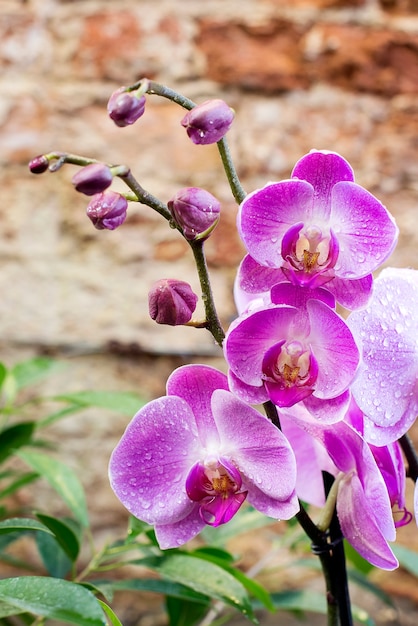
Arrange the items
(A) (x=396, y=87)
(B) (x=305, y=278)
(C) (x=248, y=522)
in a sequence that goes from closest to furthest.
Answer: (B) (x=305, y=278) < (C) (x=248, y=522) < (A) (x=396, y=87)

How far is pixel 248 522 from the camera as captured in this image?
0.83 m

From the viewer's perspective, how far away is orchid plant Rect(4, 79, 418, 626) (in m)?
0.39

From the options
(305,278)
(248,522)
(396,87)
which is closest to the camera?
(305,278)

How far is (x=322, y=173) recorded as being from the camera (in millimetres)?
415

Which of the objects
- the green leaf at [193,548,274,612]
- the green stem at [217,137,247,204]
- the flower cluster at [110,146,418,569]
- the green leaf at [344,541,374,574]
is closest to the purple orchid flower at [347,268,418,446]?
the flower cluster at [110,146,418,569]

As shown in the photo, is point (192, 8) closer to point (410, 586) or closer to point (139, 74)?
point (139, 74)

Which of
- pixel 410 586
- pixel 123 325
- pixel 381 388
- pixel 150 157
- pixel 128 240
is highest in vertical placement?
pixel 381 388

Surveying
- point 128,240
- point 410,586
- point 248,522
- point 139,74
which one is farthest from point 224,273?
point 410,586

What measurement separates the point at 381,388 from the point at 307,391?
75 mm

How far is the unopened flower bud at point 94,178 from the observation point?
0.38m


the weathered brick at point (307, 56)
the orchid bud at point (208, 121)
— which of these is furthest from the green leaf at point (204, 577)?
the weathered brick at point (307, 56)

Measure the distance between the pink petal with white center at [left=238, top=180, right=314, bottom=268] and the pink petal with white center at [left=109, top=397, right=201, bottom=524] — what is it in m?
0.10

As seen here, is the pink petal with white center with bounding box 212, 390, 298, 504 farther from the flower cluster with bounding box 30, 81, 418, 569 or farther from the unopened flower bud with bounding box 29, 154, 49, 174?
the unopened flower bud with bounding box 29, 154, 49, 174

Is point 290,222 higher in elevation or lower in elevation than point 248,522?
higher
